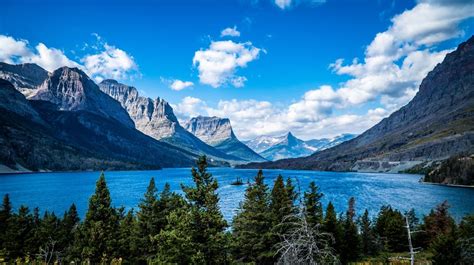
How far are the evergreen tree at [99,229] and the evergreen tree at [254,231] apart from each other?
14.9m

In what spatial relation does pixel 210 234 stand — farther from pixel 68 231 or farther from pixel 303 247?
pixel 68 231

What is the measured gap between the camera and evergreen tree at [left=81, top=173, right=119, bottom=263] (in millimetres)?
35719

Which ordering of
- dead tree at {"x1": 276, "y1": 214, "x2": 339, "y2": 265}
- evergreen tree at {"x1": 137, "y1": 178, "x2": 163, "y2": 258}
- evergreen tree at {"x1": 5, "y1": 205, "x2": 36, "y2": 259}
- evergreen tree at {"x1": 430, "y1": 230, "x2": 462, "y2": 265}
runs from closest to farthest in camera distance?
dead tree at {"x1": 276, "y1": 214, "x2": 339, "y2": 265}
evergreen tree at {"x1": 430, "y1": 230, "x2": 462, "y2": 265}
evergreen tree at {"x1": 137, "y1": 178, "x2": 163, "y2": 258}
evergreen tree at {"x1": 5, "y1": 205, "x2": 36, "y2": 259}

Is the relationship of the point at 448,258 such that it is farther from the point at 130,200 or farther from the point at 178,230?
the point at 130,200

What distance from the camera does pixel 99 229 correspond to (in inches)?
1411

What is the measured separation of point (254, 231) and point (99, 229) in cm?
1843

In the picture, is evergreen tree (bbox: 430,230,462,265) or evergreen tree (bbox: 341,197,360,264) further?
evergreen tree (bbox: 341,197,360,264)

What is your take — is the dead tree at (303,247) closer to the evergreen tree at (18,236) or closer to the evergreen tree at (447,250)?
the evergreen tree at (447,250)

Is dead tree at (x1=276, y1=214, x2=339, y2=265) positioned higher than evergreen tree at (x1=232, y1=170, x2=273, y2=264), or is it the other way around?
dead tree at (x1=276, y1=214, x2=339, y2=265)

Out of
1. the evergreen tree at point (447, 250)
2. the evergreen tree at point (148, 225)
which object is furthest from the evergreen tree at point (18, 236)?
the evergreen tree at point (447, 250)

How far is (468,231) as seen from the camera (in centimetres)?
5522

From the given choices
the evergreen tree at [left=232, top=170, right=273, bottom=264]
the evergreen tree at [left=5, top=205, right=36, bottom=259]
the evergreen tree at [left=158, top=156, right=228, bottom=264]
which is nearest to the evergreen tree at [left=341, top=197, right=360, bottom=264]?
the evergreen tree at [left=232, top=170, right=273, bottom=264]

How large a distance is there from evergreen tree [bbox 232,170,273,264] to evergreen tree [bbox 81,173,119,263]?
48.8 ft

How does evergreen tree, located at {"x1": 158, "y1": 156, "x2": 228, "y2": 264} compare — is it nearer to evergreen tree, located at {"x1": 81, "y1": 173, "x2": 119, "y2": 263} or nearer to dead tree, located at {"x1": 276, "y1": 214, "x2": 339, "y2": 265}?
evergreen tree, located at {"x1": 81, "y1": 173, "x2": 119, "y2": 263}
